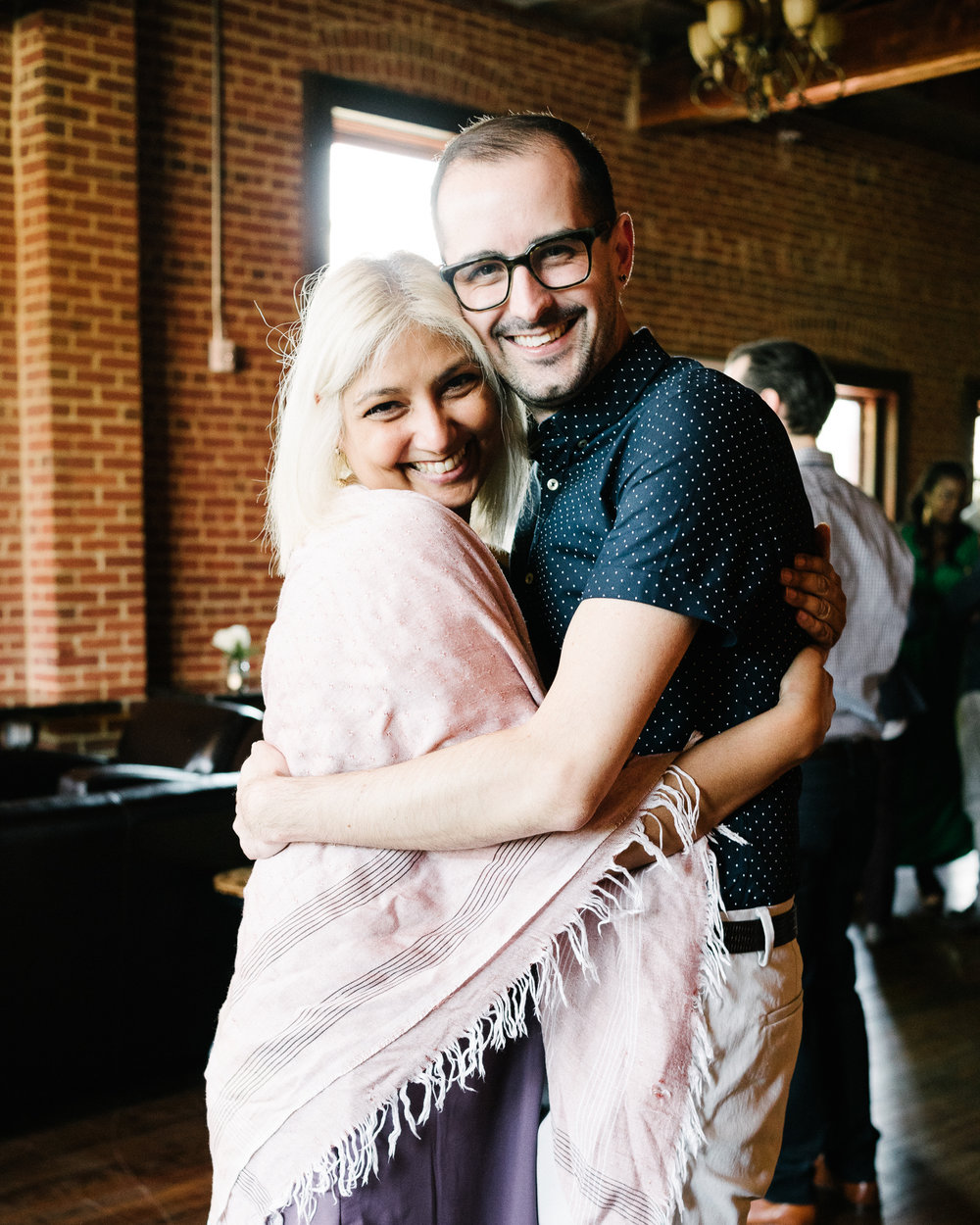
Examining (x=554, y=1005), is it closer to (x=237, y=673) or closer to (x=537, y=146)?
(x=537, y=146)

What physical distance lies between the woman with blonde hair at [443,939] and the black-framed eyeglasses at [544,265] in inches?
10.4

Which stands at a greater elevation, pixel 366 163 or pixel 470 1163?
pixel 366 163

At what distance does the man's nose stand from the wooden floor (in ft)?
7.55

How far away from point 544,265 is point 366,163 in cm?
543

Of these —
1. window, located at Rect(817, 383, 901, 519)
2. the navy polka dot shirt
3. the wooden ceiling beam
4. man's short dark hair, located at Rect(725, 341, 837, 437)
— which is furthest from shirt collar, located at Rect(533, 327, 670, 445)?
window, located at Rect(817, 383, 901, 519)

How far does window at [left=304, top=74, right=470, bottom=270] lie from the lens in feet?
20.0

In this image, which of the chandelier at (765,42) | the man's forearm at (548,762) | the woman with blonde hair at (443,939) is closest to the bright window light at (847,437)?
the chandelier at (765,42)

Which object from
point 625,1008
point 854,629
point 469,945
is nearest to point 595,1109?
point 625,1008

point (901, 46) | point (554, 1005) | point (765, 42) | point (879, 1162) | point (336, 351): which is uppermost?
point (901, 46)

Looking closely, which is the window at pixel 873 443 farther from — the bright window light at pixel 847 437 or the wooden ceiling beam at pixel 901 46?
the wooden ceiling beam at pixel 901 46

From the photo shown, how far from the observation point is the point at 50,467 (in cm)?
529

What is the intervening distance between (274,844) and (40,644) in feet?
14.7

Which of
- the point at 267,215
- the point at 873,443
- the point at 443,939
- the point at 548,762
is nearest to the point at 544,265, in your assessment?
the point at 548,762

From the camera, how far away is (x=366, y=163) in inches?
251
